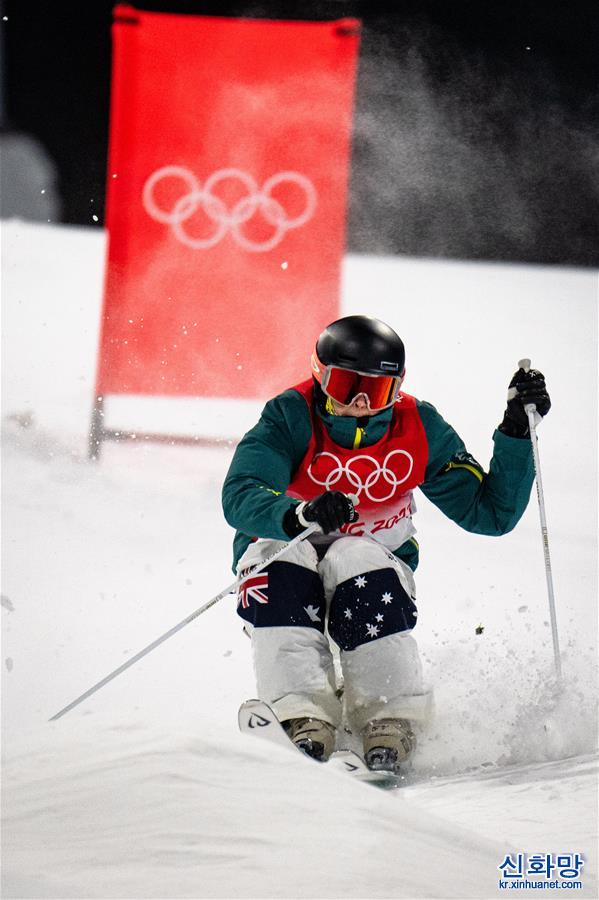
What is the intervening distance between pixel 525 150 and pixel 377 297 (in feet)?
3.11

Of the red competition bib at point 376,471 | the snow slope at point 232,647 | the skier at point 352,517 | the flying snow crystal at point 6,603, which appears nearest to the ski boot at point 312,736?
the skier at point 352,517

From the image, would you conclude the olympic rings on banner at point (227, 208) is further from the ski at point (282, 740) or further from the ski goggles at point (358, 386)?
the ski at point (282, 740)

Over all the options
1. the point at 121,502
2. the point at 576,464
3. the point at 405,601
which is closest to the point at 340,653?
the point at 405,601

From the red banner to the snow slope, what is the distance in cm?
38

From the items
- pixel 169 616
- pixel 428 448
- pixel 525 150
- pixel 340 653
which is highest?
pixel 525 150

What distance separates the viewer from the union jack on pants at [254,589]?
2.42 m

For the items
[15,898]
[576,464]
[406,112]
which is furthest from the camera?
[406,112]

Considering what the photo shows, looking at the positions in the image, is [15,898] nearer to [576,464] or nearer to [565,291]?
[576,464]

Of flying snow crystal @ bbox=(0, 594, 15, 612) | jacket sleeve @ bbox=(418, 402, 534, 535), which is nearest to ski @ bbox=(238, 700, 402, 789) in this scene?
jacket sleeve @ bbox=(418, 402, 534, 535)

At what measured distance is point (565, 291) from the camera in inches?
245

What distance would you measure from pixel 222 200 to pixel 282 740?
3.30 m

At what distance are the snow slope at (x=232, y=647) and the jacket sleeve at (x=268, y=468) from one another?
1.27 ft

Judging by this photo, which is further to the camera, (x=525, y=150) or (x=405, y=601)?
(x=525, y=150)

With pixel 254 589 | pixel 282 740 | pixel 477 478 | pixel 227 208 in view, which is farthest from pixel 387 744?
pixel 227 208
